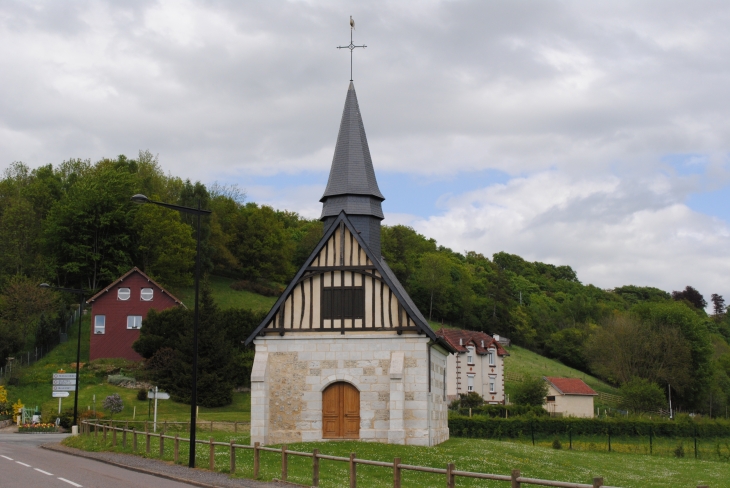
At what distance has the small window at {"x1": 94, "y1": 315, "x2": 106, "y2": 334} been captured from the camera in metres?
61.4

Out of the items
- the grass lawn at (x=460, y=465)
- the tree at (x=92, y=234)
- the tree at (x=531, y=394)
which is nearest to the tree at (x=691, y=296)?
the tree at (x=531, y=394)

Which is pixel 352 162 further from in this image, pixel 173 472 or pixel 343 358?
pixel 173 472

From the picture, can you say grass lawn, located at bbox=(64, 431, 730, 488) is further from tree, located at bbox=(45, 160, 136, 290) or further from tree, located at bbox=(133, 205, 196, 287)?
tree, located at bbox=(45, 160, 136, 290)

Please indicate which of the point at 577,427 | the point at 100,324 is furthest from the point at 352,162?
the point at 100,324

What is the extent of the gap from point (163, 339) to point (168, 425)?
1734 cm

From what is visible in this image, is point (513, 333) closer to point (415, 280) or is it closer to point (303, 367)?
point (415, 280)

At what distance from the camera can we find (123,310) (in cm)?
6206

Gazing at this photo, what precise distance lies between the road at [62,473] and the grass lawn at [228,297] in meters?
51.3

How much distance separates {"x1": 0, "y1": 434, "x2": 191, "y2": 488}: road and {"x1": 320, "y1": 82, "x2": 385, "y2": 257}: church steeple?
14470 mm

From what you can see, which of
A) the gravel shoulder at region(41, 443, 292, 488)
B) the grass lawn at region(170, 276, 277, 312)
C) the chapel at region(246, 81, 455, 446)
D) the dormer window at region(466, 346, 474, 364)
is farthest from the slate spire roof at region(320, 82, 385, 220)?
the grass lawn at region(170, 276, 277, 312)

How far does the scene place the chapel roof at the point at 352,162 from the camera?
3438 centimetres

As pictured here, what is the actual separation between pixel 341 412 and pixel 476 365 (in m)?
46.9

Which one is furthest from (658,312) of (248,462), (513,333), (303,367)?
(248,462)

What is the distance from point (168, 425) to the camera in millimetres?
38969
